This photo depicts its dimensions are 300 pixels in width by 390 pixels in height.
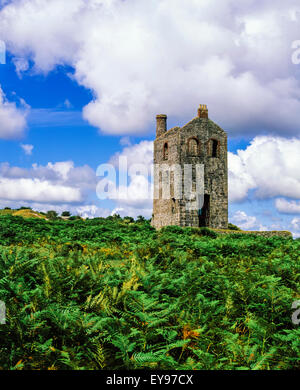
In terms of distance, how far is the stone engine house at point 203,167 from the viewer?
99.5 feet

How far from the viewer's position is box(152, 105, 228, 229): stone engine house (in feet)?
99.5

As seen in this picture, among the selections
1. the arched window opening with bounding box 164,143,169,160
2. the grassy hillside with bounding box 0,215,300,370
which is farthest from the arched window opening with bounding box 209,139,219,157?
the grassy hillside with bounding box 0,215,300,370

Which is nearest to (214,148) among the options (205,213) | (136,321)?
(205,213)

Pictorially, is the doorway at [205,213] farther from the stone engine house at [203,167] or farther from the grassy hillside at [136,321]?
the grassy hillside at [136,321]

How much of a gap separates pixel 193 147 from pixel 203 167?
1886 mm

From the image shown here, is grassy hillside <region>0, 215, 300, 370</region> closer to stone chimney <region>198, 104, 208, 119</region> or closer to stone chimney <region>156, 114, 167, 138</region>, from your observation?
stone chimney <region>198, 104, 208, 119</region>

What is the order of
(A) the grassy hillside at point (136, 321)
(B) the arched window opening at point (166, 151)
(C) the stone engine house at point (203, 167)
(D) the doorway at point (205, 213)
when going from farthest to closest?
(B) the arched window opening at point (166, 151), (D) the doorway at point (205, 213), (C) the stone engine house at point (203, 167), (A) the grassy hillside at point (136, 321)

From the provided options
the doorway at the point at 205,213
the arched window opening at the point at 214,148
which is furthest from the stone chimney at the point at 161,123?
the doorway at the point at 205,213

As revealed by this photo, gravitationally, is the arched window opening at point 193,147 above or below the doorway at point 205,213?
above

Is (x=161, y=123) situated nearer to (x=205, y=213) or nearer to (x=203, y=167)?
(x=203, y=167)

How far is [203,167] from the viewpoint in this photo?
31.0 m
